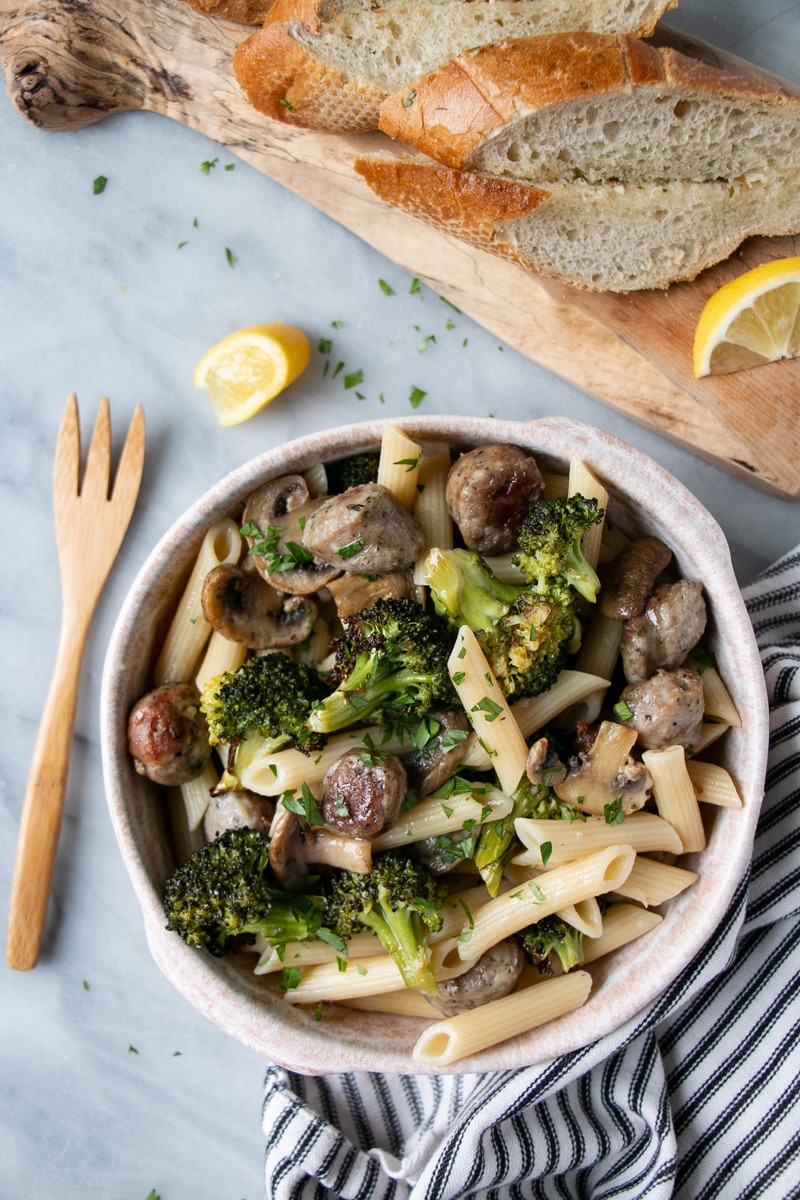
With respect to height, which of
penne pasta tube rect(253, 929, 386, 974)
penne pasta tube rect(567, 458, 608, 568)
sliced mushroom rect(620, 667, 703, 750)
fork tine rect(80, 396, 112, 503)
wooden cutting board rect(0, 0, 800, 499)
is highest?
wooden cutting board rect(0, 0, 800, 499)

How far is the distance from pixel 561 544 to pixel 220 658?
3.22 ft

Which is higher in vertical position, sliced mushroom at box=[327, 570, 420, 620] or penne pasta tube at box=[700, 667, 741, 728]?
penne pasta tube at box=[700, 667, 741, 728]

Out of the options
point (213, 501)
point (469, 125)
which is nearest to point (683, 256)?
point (469, 125)

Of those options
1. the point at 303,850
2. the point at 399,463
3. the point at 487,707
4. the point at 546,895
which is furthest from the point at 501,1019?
the point at 399,463

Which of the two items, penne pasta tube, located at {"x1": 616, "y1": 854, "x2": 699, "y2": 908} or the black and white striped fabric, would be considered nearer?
penne pasta tube, located at {"x1": 616, "y1": 854, "x2": 699, "y2": 908}

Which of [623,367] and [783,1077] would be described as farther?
[623,367]

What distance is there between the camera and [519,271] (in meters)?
2.94

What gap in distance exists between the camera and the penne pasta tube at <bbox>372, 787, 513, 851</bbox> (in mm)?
2342

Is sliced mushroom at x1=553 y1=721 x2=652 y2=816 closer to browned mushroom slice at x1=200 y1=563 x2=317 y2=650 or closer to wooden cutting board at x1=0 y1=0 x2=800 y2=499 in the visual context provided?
browned mushroom slice at x1=200 y1=563 x2=317 y2=650

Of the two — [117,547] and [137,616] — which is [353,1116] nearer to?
[137,616]

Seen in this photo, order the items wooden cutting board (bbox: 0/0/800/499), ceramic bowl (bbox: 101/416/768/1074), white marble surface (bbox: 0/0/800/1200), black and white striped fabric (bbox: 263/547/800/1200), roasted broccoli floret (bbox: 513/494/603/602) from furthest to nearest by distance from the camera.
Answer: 1. white marble surface (bbox: 0/0/800/1200)
2. wooden cutting board (bbox: 0/0/800/499)
3. black and white striped fabric (bbox: 263/547/800/1200)
4. ceramic bowl (bbox: 101/416/768/1074)
5. roasted broccoli floret (bbox: 513/494/603/602)

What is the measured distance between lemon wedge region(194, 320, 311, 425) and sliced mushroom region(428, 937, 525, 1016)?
1.76m

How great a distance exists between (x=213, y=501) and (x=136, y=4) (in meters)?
1.73

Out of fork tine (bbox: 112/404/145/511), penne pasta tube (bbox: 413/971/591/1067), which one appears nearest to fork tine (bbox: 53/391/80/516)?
fork tine (bbox: 112/404/145/511)
